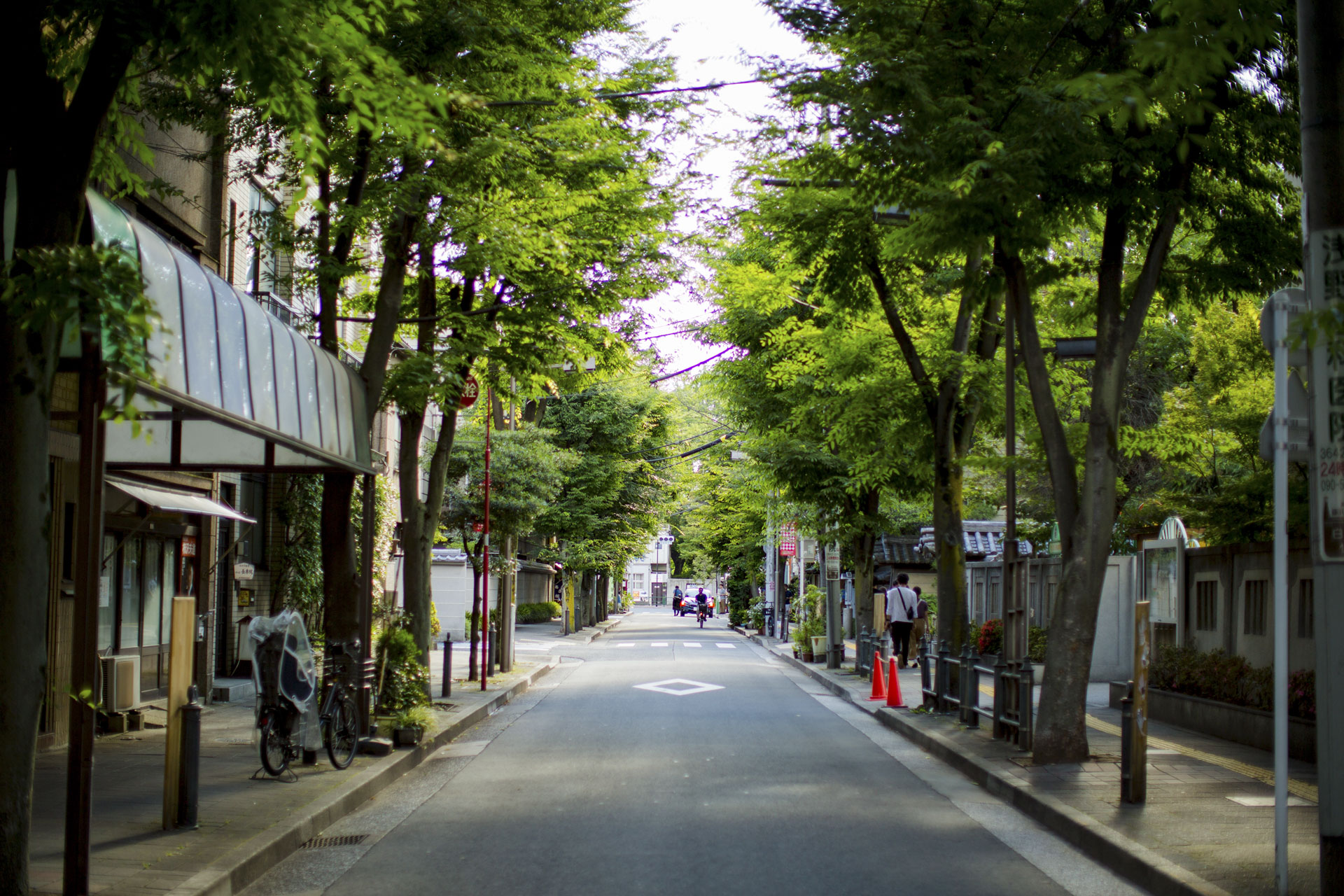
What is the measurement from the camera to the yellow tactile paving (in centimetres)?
1022

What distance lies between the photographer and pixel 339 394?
12.3 meters

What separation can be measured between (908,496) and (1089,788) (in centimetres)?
1702

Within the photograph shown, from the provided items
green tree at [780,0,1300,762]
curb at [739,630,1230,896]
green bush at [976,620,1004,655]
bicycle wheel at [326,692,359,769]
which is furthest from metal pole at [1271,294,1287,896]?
green bush at [976,620,1004,655]

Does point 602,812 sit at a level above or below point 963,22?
below

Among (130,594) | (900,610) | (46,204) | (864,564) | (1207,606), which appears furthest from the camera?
(864,564)

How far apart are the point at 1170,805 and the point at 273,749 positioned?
7.19 meters

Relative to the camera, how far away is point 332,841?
888 centimetres

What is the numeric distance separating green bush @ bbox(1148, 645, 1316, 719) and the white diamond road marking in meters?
7.99

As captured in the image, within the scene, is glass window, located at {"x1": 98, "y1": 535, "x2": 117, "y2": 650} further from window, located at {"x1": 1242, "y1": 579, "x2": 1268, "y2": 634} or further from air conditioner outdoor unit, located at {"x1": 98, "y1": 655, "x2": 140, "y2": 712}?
window, located at {"x1": 1242, "y1": 579, "x2": 1268, "y2": 634}

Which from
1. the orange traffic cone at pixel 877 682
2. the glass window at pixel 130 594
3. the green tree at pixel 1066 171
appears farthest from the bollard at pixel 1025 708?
the glass window at pixel 130 594

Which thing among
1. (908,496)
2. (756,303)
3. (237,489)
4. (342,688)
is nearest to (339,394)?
(342,688)

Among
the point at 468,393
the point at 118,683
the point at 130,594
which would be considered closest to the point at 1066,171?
the point at 468,393

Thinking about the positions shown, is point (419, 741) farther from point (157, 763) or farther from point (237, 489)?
point (237, 489)

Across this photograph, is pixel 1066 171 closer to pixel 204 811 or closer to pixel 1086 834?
pixel 1086 834
